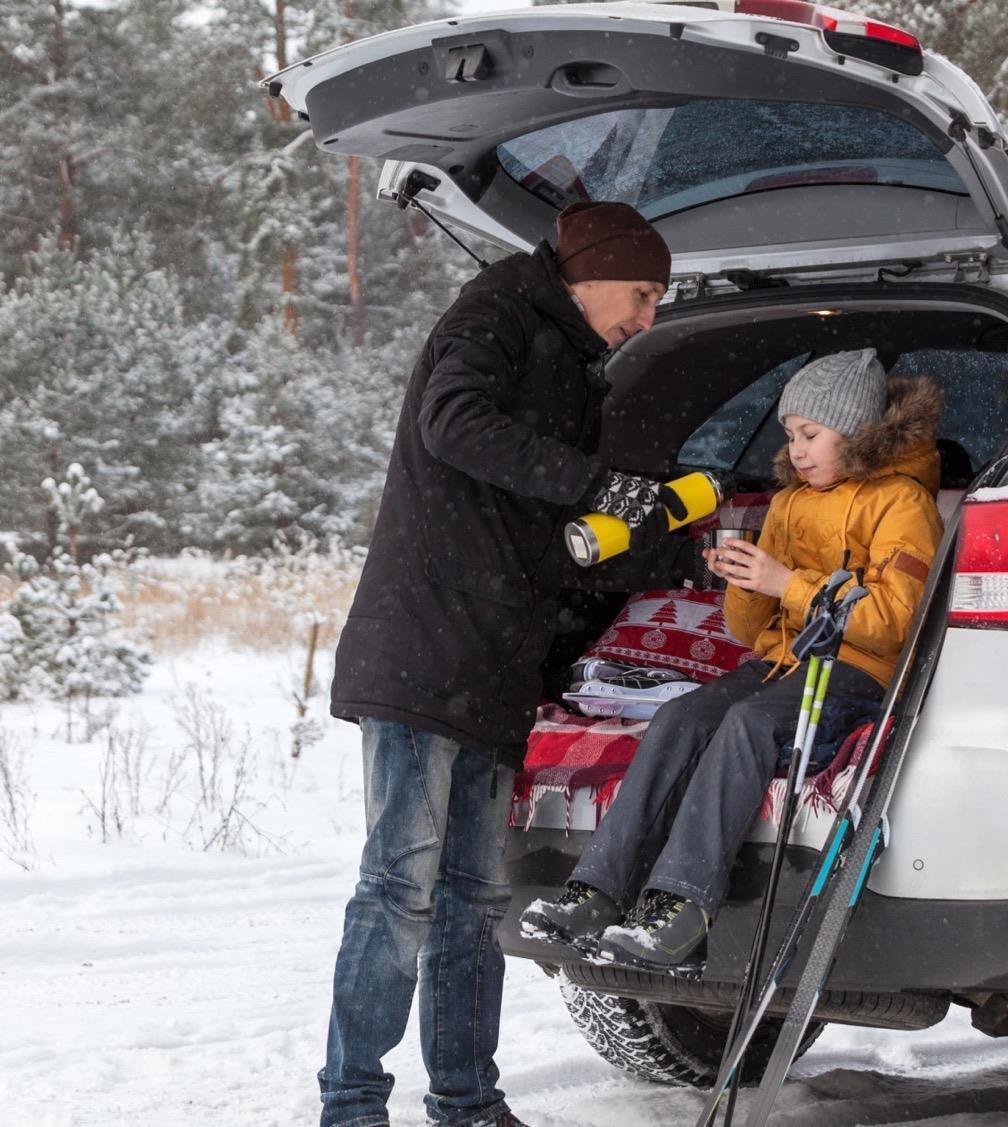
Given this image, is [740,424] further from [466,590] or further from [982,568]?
[982,568]

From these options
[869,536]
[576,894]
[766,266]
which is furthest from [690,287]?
[576,894]

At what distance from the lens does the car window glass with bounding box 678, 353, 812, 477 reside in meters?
4.01

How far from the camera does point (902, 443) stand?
3.07 m

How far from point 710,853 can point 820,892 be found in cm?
22

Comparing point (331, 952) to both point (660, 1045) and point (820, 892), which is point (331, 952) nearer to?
point (660, 1045)

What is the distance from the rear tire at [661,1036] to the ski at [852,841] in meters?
0.97

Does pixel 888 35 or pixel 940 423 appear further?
pixel 940 423

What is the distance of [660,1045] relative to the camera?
357 centimetres

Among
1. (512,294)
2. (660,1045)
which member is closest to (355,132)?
(512,294)

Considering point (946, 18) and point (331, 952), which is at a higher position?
point (946, 18)

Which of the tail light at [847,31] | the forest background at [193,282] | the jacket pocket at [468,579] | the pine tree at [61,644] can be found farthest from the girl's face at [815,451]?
the forest background at [193,282]

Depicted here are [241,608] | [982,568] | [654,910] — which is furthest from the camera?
[241,608]

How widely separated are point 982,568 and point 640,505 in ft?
2.17

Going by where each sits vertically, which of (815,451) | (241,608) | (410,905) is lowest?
(241,608)
